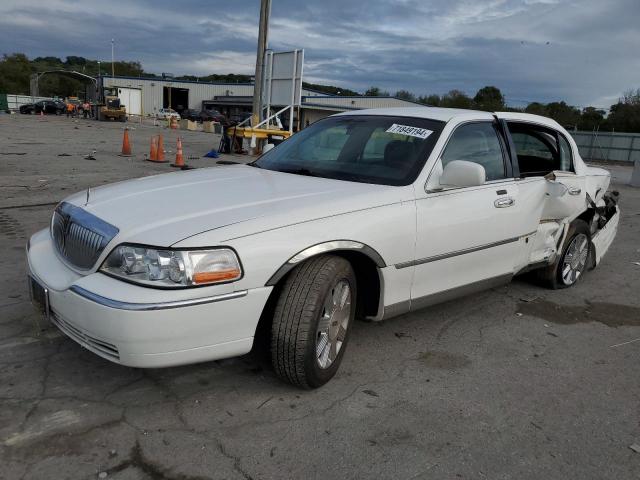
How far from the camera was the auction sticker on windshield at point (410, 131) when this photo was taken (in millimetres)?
3906

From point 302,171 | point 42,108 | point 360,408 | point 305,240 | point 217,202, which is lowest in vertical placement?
point 360,408

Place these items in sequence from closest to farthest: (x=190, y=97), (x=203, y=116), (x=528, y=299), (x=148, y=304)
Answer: (x=148, y=304), (x=528, y=299), (x=203, y=116), (x=190, y=97)

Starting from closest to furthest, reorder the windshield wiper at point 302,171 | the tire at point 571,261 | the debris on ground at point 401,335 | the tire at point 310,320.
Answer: the tire at point 310,320
the windshield wiper at point 302,171
the debris on ground at point 401,335
the tire at point 571,261

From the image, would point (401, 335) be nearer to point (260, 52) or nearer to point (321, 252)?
point (321, 252)

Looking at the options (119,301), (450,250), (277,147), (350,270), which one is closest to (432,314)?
(450,250)

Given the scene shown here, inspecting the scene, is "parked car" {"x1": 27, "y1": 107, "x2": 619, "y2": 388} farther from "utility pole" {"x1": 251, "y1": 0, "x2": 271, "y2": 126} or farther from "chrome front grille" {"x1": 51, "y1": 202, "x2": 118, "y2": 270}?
"utility pole" {"x1": 251, "y1": 0, "x2": 271, "y2": 126}

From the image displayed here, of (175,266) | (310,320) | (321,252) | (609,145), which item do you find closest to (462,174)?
(321,252)

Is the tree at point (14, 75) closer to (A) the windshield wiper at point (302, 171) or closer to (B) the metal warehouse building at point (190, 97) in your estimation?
(B) the metal warehouse building at point (190, 97)

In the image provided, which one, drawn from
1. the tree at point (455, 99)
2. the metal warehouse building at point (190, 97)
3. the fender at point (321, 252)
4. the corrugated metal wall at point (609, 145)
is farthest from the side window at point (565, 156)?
the metal warehouse building at point (190, 97)

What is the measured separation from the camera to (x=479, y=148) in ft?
13.8

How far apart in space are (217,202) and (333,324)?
0.98m

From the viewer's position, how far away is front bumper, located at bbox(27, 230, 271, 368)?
2.52 metres

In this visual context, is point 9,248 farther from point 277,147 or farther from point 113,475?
point 113,475

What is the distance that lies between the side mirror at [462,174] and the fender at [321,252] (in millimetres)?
746
